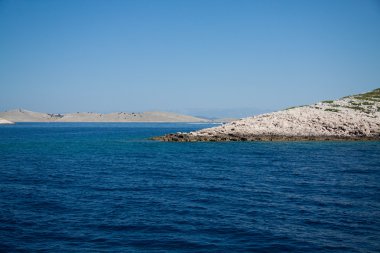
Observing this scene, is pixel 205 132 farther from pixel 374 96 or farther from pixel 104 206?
pixel 104 206

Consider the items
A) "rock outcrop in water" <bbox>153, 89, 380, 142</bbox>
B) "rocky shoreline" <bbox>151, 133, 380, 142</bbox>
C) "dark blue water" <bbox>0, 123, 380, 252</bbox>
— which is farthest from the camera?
"rock outcrop in water" <bbox>153, 89, 380, 142</bbox>

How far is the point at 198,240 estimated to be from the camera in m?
15.7

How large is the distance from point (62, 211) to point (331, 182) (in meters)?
20.3

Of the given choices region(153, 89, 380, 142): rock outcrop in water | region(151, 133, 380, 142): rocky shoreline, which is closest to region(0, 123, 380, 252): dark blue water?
region(151, 133, 380, 142): rocky shoreline

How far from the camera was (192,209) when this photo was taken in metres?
20.8

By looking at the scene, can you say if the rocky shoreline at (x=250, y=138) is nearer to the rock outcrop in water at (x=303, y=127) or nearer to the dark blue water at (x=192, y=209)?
the rock outcrop in water at (x=303, y=127)

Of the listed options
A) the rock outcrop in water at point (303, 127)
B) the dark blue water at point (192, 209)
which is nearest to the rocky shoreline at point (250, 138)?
the rock outcrop in water at point (303, 127)

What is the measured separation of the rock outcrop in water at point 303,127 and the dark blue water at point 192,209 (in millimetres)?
39716

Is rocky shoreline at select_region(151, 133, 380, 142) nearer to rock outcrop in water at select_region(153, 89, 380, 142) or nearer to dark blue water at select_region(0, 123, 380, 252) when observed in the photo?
rock outcrop in water at select_region(153, 89, 380, 142)

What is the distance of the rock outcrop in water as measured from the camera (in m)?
75.9

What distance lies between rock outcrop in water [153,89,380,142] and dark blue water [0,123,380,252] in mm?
39716

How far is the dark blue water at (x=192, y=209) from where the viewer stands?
612 inches

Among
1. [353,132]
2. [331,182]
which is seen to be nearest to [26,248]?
[331,182]

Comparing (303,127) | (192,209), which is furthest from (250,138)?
(192,209)
